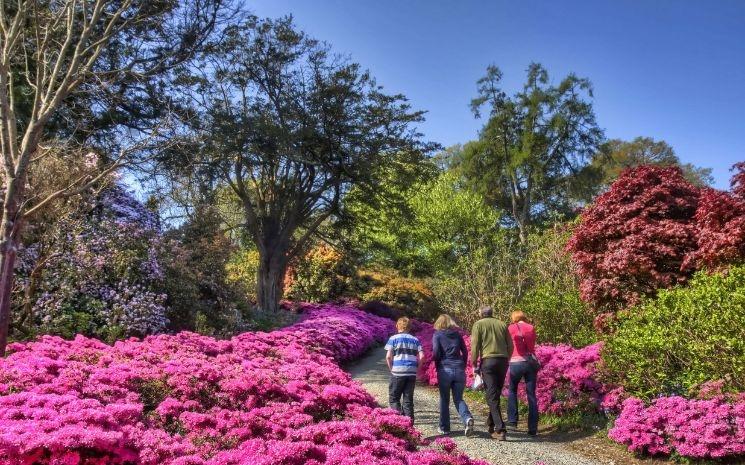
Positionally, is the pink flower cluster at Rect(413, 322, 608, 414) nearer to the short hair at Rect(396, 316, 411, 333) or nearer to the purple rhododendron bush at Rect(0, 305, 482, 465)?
the short hair at Rect(396, 316, 411, 333)

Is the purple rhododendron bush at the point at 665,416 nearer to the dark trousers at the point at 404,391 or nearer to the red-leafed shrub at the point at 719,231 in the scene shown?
the red-leafed shrub at the point at 719,231

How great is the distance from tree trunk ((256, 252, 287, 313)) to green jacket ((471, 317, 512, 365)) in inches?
504

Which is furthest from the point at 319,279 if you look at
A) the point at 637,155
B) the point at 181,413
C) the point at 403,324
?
the point at 637,155

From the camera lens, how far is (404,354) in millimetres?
7164

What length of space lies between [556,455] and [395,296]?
19824 mm

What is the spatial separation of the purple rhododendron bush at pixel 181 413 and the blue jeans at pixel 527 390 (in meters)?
2.39

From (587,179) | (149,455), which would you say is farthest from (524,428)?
(587,179)

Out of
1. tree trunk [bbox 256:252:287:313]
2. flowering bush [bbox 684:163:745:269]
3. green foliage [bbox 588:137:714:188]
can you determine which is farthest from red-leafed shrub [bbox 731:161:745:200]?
green foliage [bbox 588:137:714:188]

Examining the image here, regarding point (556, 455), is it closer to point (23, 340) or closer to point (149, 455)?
point (149, 455)

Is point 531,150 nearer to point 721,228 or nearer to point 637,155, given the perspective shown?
point 637,155

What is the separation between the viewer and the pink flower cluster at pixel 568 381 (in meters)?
7.92

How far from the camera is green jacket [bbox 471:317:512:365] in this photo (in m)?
7.33

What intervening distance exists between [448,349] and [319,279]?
19372 millimetres

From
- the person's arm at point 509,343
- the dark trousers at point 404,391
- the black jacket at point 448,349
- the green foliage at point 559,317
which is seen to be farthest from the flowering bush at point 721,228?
the dark trousers at point 404,391
